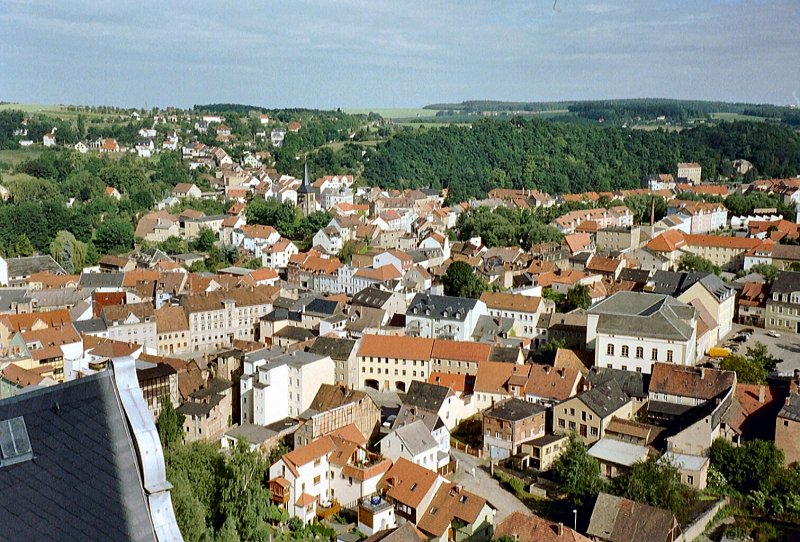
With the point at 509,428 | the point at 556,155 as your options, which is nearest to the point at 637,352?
the point at 509,428

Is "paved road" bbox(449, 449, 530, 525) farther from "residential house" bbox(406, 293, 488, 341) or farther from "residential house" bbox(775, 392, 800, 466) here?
"residential house" bbox(406, 293, 488, 341)

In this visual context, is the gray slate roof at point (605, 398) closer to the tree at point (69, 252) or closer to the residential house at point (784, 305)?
the residential house at point (784, 305)

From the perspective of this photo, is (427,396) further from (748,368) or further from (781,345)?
(781,345)

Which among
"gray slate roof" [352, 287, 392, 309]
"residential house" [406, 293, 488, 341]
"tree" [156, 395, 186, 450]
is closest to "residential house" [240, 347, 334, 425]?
"tree" [156, 395, 186, 450]

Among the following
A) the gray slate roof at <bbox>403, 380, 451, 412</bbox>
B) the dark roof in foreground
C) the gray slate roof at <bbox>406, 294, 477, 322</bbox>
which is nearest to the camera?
the dark roof in foreground

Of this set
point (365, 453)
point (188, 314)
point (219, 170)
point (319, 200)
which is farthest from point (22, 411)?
point (219, 170)

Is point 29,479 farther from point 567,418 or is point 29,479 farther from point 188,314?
point 188,314

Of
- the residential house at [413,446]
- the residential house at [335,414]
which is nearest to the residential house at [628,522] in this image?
the residential house at [413,446]
